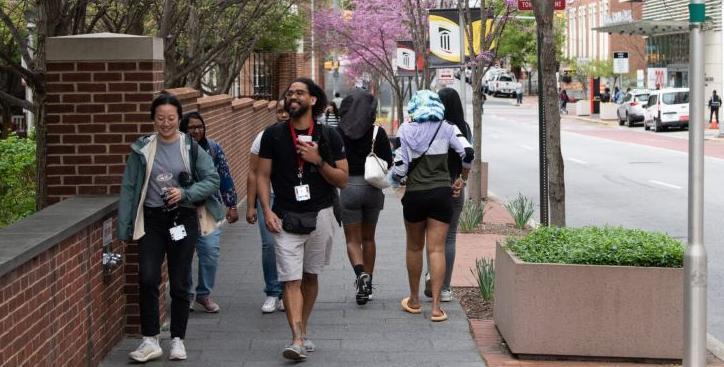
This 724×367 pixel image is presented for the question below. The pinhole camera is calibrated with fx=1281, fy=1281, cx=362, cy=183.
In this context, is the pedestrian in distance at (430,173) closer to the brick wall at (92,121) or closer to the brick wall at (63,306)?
the brick wall at (92,121)

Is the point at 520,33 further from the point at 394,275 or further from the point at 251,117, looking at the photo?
the point at 394,275

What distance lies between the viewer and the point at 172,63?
17.7 meters

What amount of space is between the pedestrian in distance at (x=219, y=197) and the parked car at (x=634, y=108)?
4619cm

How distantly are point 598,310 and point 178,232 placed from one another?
8.36 feet

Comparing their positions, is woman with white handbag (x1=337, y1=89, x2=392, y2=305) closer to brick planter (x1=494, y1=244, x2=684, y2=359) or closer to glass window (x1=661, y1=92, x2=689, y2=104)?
brick planter (x1=494, y1=244, x2=684, y2=359)

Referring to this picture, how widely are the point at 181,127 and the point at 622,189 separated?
1601 centimetres

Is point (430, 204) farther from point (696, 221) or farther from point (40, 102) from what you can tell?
point (40, 102)

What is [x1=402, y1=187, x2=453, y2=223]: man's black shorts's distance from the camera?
910 cm

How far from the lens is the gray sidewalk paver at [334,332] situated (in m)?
7.90

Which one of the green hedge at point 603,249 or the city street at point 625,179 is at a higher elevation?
the green hedge at point 603,249

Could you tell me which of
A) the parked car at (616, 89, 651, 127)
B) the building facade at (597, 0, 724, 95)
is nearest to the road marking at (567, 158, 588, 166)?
the building facade at (597, 0, 724, 95)

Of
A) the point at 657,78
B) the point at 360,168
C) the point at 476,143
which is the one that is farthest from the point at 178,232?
the point at 657,78

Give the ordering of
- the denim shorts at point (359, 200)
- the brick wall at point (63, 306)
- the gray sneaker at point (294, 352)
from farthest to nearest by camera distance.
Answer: the denim shorts at point (359, 200) < the gray sneaker at point (294, 352) < the brick wall at point (63, 306)

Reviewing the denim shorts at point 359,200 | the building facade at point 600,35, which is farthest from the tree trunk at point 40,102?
the building facade at point 600,35
